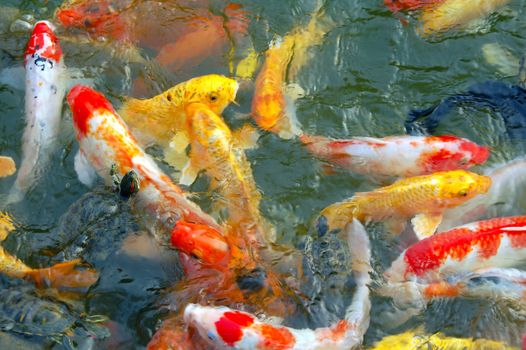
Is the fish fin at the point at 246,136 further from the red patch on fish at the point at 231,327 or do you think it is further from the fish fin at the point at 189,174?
the red patch on fish at the point at 231,327

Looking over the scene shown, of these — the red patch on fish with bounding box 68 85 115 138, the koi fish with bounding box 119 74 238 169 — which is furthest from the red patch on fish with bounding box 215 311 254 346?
the red patch on fish with bounding box 68 85 115 138

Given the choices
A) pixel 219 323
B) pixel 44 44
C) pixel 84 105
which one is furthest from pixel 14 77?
pixel 219 323

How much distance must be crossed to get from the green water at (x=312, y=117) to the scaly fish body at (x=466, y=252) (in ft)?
0.73

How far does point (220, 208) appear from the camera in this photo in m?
4.64

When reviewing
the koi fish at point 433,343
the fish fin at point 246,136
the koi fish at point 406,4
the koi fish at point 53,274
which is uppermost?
the koi fish at point 406,4

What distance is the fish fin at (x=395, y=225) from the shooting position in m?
4.61

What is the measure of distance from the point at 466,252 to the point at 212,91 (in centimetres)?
234

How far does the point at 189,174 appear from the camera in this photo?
4.88 meters

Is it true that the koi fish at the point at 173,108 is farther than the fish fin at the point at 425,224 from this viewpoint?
Yes

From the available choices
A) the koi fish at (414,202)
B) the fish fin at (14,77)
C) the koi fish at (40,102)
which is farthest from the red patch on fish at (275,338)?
the fish fin at (14,77)

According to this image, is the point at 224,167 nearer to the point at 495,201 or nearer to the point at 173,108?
the point at 173,108

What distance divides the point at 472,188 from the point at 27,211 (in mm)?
3214

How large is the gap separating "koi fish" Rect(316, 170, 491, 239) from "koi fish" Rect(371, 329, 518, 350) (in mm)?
767

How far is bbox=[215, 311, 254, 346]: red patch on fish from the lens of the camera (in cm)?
371
